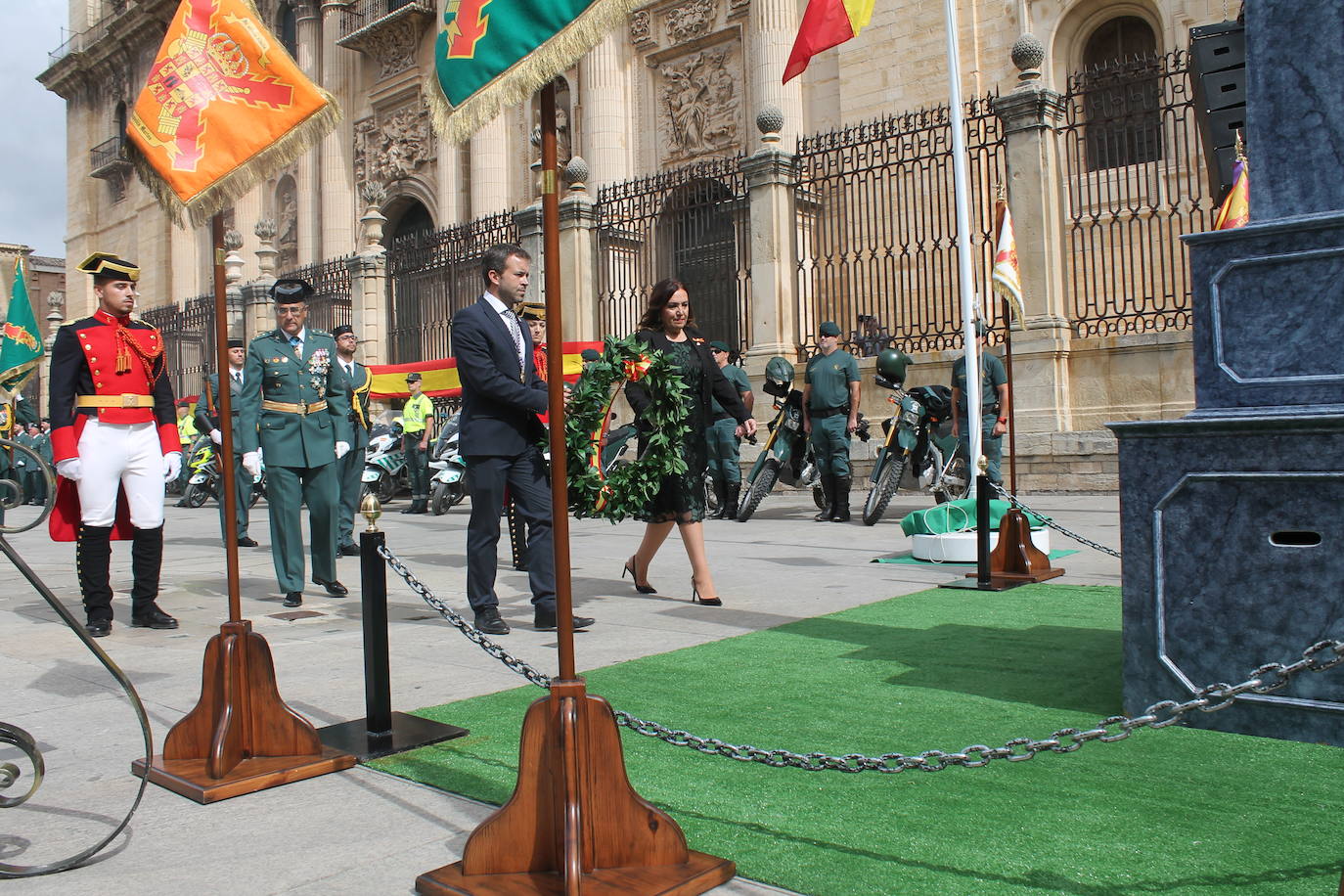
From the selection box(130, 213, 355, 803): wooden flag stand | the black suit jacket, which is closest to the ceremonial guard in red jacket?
the black suit jacket

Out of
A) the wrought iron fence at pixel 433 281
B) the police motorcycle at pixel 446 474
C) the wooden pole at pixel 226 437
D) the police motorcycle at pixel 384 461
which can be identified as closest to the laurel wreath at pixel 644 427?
the wooden pole at pixel 226 437

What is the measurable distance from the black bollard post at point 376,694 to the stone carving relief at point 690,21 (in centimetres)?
2108

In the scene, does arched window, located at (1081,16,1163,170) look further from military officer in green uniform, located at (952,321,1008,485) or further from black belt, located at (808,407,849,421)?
black belt, located at (808,407,849,421)

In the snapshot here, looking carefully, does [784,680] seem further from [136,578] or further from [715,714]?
[136,578]

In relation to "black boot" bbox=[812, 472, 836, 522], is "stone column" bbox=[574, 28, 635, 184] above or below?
above

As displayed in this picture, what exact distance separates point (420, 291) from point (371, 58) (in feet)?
40.5

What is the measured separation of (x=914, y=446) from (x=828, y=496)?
48.8 inches

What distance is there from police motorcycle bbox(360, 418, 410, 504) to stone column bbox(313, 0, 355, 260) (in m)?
16.9

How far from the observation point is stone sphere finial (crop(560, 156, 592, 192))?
61.1 feet

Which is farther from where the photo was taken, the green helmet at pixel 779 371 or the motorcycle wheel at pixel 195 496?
the motorcycle wheel at pixel 195 496

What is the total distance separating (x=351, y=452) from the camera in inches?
395

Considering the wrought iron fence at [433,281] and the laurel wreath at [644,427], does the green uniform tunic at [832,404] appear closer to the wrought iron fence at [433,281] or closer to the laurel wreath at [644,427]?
the laurel wreath at [644,427]

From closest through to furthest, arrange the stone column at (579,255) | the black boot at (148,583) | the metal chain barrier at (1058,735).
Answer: the metal chain barrier at (1058,735)
the black boot at (148,583)
the stone column at (579,255)

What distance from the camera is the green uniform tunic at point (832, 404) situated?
11.4 metres
